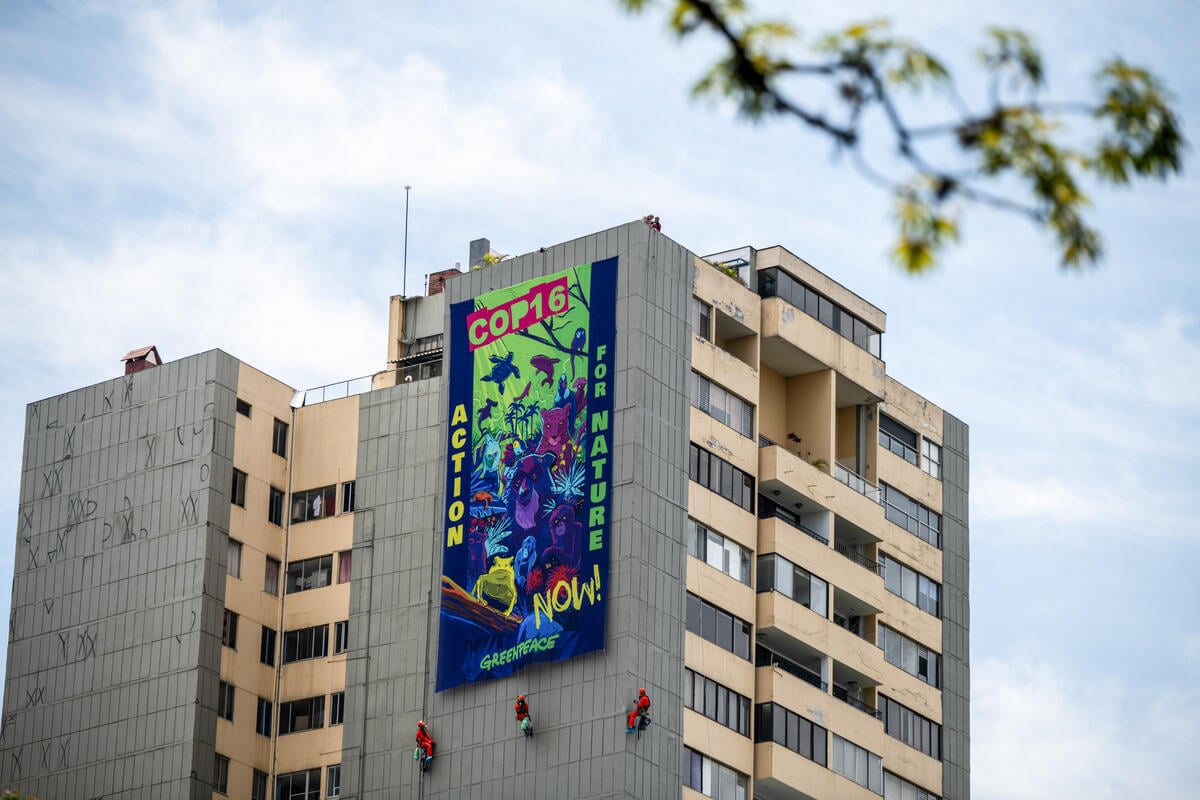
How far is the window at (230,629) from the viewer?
101m

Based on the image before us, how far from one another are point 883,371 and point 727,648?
19.3 meters

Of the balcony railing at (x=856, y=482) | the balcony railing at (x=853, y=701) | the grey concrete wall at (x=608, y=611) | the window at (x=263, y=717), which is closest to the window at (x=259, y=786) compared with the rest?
Result: the window at (x=263, y=717)

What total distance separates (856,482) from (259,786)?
2894cm

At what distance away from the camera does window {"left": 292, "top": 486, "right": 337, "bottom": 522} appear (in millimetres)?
103938

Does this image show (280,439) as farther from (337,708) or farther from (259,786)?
(259,786)

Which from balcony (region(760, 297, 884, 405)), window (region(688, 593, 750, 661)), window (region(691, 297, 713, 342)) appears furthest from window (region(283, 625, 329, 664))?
balcony (region(760, 297, 884, 405))

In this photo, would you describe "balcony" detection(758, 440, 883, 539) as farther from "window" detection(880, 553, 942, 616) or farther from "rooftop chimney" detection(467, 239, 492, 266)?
"rooftop chimney" detection(467, 239, 492, 266)

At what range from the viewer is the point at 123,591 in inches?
4006

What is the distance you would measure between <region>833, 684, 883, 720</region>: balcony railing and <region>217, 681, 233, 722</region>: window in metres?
25.6

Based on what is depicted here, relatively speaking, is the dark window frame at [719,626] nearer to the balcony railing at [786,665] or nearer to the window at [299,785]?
the balcony railing at [786,665]

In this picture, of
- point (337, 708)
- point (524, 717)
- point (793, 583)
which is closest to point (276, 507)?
point (337, 708)

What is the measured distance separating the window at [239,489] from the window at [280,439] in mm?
2387

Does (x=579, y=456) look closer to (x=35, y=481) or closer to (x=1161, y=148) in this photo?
(x=35, y=481)

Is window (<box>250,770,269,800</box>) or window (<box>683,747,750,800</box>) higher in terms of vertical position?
window (<box>250,770,269,800</box>)
